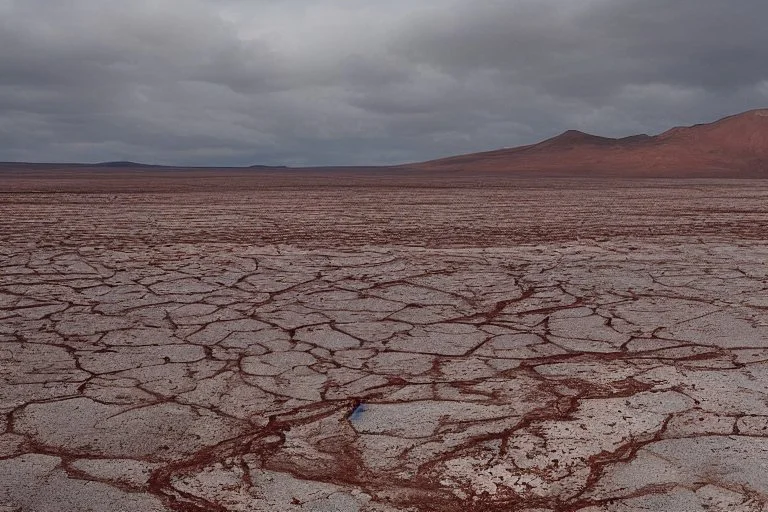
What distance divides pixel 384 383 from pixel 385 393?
6.0 inches

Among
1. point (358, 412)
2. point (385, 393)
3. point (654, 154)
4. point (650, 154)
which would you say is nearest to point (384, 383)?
point (385, 393)

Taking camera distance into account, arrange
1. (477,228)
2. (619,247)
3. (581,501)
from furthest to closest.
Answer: (477,228) → (619,247) → (581,501)

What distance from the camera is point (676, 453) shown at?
272 centimetres

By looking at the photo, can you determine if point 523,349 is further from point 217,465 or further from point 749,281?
point 749,281

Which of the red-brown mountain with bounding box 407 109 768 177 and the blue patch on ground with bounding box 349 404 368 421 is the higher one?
the red-brown mountain with bounding box 407 109 768 177

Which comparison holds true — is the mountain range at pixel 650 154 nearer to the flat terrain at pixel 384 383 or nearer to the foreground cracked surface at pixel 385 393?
the flat terrain at pixel 384 383

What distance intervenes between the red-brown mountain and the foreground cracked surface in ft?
213

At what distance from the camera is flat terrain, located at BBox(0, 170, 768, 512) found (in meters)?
2.52

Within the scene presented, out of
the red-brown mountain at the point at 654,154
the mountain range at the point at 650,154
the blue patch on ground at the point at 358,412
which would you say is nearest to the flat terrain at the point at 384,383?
the blue patch on ground at the point at 358,412

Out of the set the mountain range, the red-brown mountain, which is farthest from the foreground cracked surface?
the red-brown mountain

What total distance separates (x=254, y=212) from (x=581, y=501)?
13367 millimetres

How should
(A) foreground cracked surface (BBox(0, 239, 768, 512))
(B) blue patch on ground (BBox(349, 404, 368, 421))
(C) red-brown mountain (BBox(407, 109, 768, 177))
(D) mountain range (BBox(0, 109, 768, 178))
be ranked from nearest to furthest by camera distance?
(A) foreground cracked surface (BBox(0, 239, 768, 512)) → (B) blue patch on ground (BBox(349, 404, 368, 421)) → (D) mountain range (BBox(0, 109, 768, 178)) → (C) red-brown mountain (BBox(407, 109, 768, 177))

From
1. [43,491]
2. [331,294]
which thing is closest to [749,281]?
[331,294]

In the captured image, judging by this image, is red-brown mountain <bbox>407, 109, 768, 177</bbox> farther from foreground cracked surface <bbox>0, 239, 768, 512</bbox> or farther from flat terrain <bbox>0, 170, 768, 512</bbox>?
foreground cracked surface <bbox>0, 239, 768, 512</bbox>
